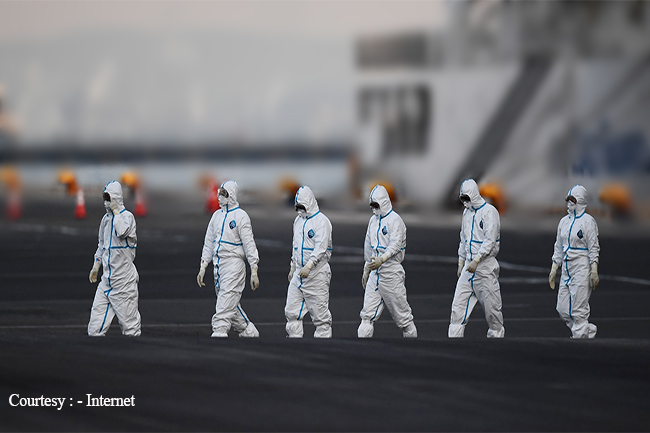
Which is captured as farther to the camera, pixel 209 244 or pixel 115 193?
pixel 209 244

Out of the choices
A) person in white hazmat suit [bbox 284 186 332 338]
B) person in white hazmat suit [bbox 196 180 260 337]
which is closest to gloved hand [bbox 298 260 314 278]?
person in white hazmat suit [bbox 284 186 332 338]

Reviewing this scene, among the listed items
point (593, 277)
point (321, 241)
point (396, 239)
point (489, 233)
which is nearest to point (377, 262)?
point (396, 239)

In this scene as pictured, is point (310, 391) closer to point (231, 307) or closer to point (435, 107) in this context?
point (231, 307)

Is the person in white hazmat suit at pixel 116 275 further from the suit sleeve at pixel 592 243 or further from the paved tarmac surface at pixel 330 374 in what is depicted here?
the suit sleeve at pixel 592 243

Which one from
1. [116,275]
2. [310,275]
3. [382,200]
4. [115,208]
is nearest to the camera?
[116,275]

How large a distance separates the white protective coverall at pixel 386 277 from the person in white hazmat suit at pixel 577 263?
1.75 meters

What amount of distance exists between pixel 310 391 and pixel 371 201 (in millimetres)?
4005

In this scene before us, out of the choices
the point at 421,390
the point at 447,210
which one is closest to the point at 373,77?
the point at 447,210

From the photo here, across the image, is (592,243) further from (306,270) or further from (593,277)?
(306,270)

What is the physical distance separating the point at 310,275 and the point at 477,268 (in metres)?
1.87

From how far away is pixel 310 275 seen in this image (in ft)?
40.2

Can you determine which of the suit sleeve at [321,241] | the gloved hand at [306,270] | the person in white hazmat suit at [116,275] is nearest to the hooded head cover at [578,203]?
the suit sleeve at [321,241]

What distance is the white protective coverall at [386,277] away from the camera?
1234 cm

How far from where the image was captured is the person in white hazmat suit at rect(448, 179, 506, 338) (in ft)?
40.7
